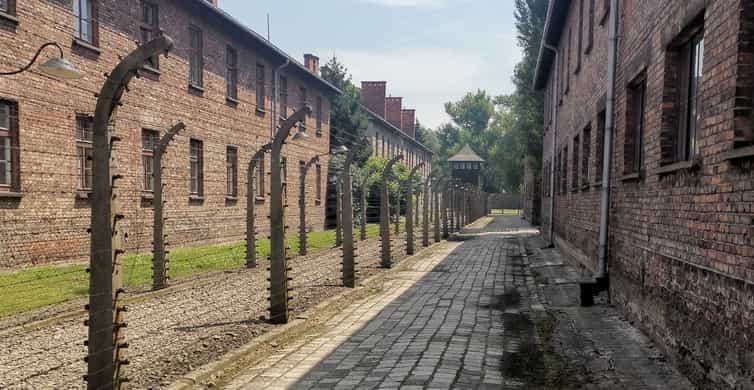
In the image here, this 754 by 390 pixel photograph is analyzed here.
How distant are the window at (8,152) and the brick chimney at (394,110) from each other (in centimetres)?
4598

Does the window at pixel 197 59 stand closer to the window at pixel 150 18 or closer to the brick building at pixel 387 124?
the window at pixel 150 18

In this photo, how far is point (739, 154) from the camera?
13.2ft

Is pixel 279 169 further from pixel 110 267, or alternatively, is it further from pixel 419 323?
pixel 110 267

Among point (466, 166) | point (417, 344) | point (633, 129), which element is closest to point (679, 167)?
point (633, 129)

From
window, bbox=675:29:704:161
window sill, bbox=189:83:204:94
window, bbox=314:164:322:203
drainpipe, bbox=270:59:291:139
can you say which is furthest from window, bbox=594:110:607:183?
window, bbox=314:164:322:203

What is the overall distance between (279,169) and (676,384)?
4.86m

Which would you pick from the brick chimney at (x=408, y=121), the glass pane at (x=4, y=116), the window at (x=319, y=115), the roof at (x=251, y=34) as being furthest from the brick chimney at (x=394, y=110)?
the glass pane at (x=4, y=116)

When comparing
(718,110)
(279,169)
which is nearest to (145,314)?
(279,169)

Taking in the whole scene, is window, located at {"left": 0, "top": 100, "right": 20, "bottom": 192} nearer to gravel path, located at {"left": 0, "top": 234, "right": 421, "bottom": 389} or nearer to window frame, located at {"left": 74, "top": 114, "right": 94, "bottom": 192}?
window frame, located at {"left": 74, "top": 114, "right": 94, "bottom": 192}

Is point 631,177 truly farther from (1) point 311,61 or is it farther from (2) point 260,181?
(1) point 311,61

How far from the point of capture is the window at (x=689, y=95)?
18.6 feet

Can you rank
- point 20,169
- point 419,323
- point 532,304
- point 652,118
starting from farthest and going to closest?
point 20,169 < point 532,304 < point 419,323 < point 652,118

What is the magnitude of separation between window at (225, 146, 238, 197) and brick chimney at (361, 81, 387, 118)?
29.9m

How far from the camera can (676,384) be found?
4.83 metres
